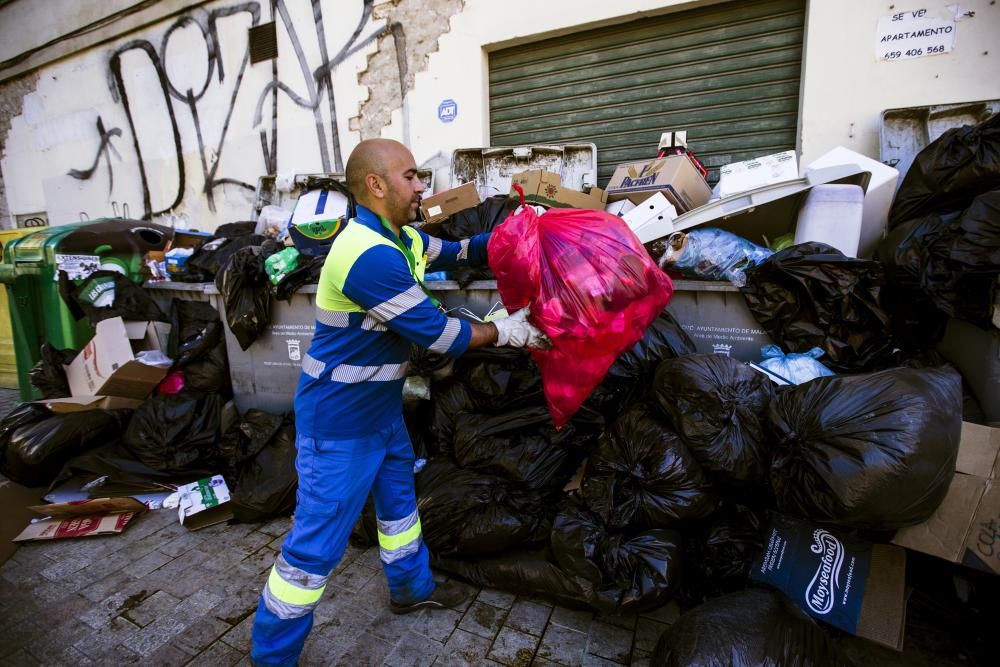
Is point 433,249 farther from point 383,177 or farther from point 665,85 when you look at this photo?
point 665,85

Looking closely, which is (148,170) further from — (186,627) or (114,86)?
(186,627)

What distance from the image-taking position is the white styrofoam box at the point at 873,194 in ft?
8.53

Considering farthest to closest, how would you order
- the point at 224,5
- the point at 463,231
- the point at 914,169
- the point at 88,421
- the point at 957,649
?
the point at 224,5
the point at 463,231
the point at 88,421
the point at 914,169
the point at 957,649

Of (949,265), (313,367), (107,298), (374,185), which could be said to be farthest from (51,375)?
(949,265)

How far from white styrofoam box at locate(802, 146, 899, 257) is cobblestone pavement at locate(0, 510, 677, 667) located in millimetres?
2262

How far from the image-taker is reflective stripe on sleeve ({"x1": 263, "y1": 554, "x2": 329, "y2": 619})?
155 centimetres

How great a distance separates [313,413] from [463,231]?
1.86 m

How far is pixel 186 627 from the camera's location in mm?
1903

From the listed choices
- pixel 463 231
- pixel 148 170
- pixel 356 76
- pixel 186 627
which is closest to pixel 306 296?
pixel 463 231

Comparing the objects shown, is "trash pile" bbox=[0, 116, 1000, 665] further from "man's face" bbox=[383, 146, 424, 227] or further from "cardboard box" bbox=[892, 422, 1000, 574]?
"man's face" bbox=[383, 146, 424, 227]

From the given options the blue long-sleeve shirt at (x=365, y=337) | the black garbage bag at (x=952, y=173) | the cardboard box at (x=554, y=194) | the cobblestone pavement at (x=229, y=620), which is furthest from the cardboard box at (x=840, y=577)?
the cardboard box at (x=554, y=194)

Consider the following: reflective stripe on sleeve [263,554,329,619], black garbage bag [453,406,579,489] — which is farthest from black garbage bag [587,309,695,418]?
reflective stripe on sleeve [263,554,329,619]

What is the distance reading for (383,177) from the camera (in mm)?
1587

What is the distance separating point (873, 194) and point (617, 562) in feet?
7.77
